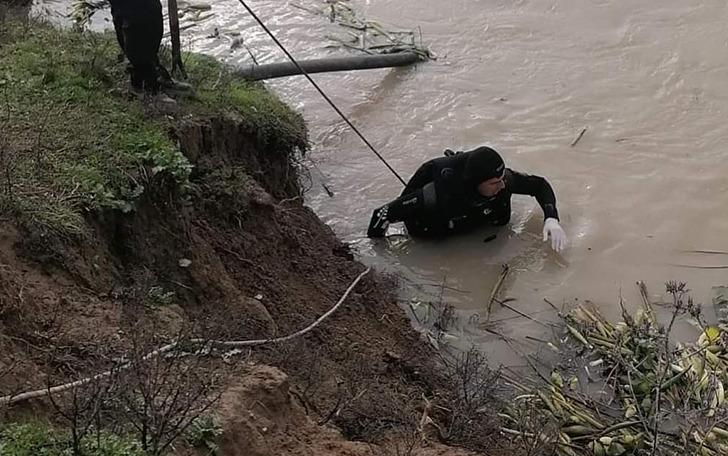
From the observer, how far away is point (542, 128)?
823 cm

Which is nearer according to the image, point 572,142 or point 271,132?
point 271,132

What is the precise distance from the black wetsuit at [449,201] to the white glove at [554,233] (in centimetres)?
6

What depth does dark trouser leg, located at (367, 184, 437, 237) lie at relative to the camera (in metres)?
6.59

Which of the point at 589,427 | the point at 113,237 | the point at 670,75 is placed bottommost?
the point at 589,427

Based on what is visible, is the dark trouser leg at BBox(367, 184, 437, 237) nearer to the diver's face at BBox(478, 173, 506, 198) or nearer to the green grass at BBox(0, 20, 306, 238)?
the diver's face at BBox(478, 173, 506, 198)

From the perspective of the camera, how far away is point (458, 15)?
1018 cm

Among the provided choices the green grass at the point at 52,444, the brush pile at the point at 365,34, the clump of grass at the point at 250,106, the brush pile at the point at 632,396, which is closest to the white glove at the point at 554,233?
the brush pile at the point at 632,396

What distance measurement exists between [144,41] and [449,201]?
2486 mm

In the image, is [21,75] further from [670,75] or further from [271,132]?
[670,75]

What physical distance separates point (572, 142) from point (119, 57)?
404 cm

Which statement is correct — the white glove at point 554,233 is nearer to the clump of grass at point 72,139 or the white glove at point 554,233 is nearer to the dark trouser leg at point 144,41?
the clump of grass at point 72,139

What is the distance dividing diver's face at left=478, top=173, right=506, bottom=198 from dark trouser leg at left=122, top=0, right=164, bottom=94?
2.43 metres

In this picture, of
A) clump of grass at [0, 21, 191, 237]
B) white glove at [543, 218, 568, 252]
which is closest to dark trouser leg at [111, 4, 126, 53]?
clump of grass at [0, 21, 191, 237]

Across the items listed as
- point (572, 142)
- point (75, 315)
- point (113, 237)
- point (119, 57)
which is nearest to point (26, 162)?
point (113, 237)
